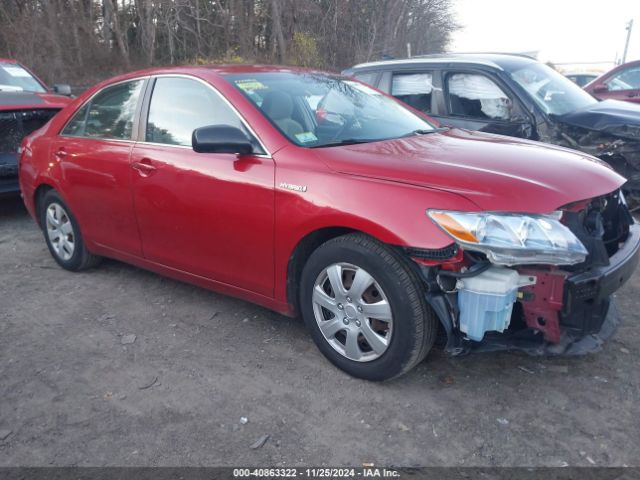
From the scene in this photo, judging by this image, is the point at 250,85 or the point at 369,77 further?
the point at 369,77

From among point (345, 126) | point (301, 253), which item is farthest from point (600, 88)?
point (301, 253)

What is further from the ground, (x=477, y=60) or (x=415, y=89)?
(x=477, y=60)

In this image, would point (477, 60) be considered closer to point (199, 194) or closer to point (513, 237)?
point (199, 194)

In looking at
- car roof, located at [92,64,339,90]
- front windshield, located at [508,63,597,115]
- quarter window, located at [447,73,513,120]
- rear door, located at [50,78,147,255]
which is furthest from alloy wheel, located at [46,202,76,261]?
front windshield, located at [508,63,597,115]

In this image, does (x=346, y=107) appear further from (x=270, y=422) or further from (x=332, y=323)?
(x=270, y=422)

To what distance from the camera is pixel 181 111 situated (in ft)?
12.4

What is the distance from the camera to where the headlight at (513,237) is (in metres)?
2.52

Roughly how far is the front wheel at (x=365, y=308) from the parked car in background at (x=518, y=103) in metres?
3.43

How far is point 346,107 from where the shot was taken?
379 centimetres

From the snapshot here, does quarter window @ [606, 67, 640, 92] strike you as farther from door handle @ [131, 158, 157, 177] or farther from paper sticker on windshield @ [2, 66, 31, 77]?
paper sticker on windshield @ [2, 66, 31, 77]

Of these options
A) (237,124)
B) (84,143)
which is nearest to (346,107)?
(237,124)

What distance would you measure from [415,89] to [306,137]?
11.1 feet

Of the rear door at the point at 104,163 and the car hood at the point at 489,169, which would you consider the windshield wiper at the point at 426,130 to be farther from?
the rear door at the point at 104,163

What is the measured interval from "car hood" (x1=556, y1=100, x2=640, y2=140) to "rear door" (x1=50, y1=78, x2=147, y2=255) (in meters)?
4.07
